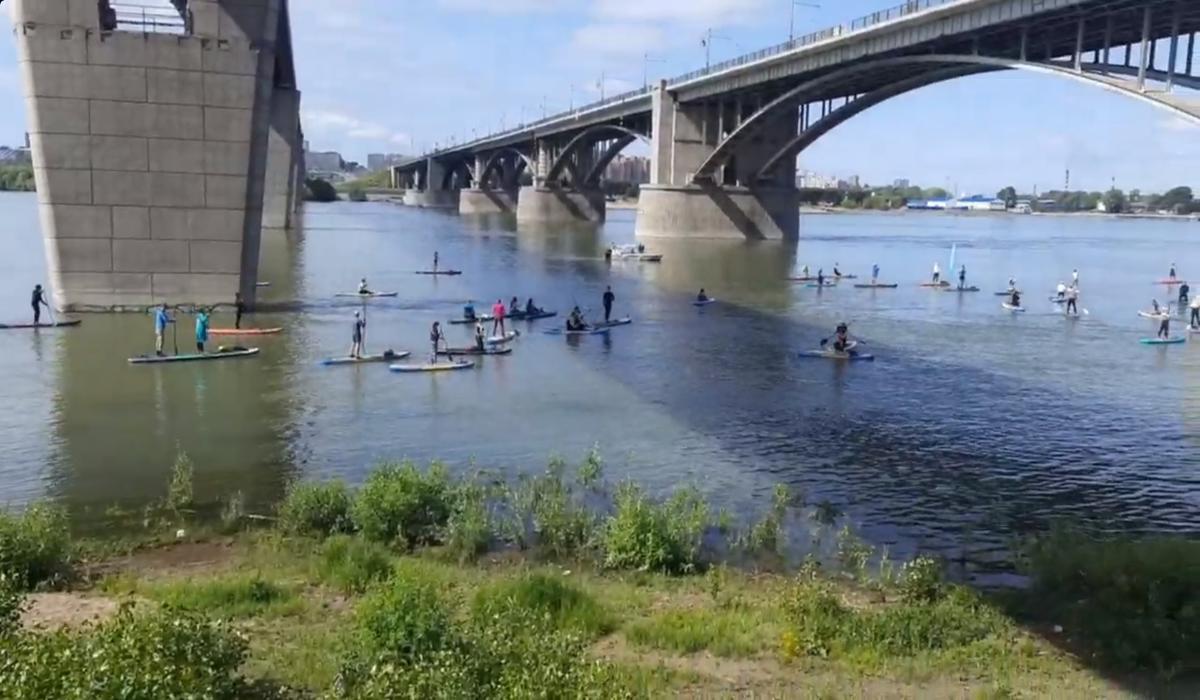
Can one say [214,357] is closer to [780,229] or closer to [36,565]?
[36,565]

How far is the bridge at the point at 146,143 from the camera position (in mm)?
30766

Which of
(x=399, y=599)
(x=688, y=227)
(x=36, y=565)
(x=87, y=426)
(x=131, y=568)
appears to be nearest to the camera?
(x=399, y=599)

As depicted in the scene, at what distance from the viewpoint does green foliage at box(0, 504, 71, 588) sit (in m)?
11.4

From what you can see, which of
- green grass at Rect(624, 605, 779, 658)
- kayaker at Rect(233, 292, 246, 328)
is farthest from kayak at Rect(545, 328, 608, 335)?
green grass at Rect(624, 605, 779, 658)

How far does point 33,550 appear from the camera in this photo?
462 inches

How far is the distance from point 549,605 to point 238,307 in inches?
902

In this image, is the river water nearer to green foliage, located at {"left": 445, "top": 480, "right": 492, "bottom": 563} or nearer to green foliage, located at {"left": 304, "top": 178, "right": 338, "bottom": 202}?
green foliage, located at {"left": 445, "top": 480, "right": 492, "bottom": 563}

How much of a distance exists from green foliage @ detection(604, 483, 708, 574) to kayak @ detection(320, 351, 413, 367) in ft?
48.1

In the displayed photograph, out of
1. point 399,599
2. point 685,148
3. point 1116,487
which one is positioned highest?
point 685,148

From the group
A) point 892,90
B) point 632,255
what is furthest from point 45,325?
point 892,90

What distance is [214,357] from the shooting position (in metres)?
27.1

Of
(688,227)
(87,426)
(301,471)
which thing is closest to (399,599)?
(301,471)

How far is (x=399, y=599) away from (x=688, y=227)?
83.5 metres

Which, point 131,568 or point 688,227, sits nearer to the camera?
point 131,568
